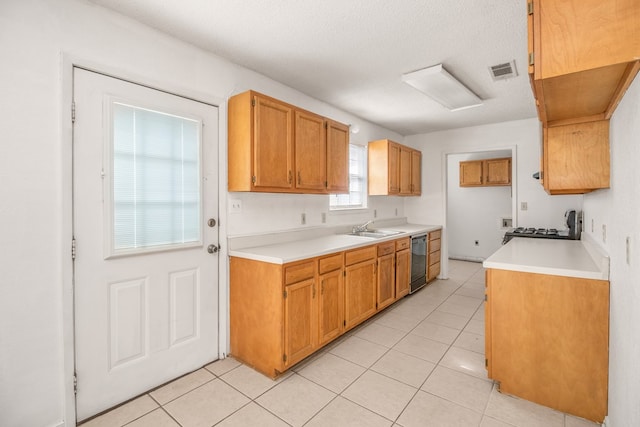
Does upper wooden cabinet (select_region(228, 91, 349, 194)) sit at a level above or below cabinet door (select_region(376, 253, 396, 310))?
above

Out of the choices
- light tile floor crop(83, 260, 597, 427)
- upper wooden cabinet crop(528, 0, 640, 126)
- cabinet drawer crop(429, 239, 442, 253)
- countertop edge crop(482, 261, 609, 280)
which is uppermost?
upper wooden cabinet crop(528, 0, 640, 126)

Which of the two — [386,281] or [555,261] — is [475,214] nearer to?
[386,281]

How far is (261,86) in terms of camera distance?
2.88 m

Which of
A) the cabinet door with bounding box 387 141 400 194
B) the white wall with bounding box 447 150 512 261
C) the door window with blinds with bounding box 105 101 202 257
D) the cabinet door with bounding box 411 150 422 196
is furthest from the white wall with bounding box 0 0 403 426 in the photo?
the white wall with bounding box 447 150 512 261

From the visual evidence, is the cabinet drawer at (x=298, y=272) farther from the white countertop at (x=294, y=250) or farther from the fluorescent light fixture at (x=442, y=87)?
the fluorescent light fixture at (x=442, y=87)

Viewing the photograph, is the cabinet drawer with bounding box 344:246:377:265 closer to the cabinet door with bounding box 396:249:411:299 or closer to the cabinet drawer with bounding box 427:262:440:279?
the cabinet door with bounding box 396:249:411:299

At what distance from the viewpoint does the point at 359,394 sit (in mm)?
2096

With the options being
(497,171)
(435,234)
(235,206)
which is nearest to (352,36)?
(235,206)

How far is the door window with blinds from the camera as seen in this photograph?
1.96 metres

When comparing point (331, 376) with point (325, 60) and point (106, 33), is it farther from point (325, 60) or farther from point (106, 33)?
point (106, 33)

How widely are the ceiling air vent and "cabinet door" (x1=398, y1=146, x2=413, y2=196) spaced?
181cm

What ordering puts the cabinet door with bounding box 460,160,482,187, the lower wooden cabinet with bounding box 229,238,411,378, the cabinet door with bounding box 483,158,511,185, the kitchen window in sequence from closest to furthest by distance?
1. the lower wooden cabinet with bounding box 229,238,411,378
2. the kitchen window
3. the cabinet door with bounding box 483,158,511,185
4. the cabinet door with bounding box 460,160,482,187

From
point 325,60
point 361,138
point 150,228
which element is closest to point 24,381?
point 150,228

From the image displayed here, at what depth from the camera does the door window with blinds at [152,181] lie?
77.0 inches
